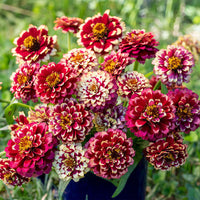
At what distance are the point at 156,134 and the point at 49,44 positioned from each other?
35 cm

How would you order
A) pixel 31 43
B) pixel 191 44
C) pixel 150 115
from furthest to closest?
pixel 191 44 < pixel 31 43 < pixel 150 115

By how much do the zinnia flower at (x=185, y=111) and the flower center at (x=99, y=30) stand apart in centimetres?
22

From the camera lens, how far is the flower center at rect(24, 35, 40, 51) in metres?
0.68

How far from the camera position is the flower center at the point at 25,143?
1.86 ft

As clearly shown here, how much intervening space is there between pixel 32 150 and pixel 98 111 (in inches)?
6.7

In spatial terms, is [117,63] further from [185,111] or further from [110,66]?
→ [185,111]

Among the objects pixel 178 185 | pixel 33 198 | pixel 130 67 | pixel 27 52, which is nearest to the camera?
pixel 27 52

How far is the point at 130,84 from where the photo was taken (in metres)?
0.61

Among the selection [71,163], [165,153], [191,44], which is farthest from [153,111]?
[191,44]

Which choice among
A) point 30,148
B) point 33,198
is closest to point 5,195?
point 33,198

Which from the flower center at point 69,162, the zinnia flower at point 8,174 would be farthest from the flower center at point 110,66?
the zinnia flower at point 8,174

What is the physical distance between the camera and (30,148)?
0.57 meters

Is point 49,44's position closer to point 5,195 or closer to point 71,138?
point 71,138

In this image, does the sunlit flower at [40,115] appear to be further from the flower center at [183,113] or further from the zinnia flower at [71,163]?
the flower center at [183,113]
